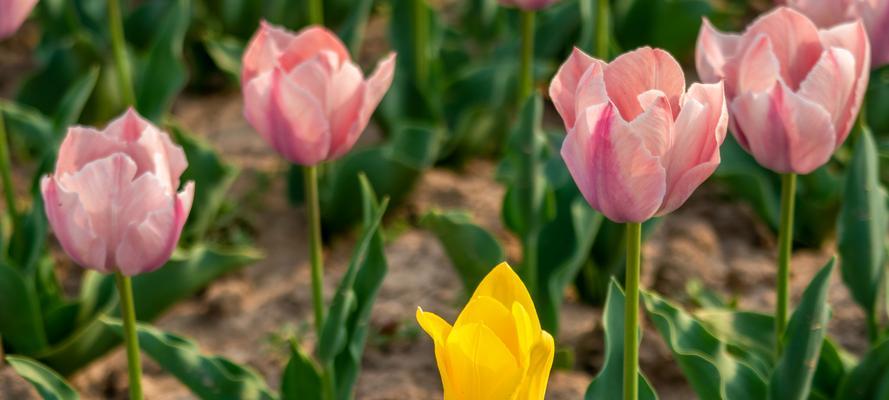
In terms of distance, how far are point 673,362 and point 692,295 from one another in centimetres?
21

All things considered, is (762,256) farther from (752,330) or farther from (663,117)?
(663,117)

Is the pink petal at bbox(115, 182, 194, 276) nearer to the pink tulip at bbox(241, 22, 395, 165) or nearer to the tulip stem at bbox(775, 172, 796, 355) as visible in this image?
the pink tulip at bbox(241, 22, 395, 165)

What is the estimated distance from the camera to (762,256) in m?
3.04

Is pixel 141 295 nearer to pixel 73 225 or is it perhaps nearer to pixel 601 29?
pixel 73 225

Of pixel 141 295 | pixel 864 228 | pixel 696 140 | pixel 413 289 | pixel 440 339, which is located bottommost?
pixel 413 289

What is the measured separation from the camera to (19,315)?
248 cm

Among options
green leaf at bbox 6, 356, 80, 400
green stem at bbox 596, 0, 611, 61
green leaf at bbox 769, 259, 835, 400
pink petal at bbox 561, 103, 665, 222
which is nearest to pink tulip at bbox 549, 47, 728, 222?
pink petal at bbox 561, 103, 665, 222

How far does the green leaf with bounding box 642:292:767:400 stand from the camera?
1922 millimetres

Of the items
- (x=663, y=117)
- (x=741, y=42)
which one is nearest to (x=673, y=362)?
(x=741, y=42)

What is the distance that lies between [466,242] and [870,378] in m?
0.74

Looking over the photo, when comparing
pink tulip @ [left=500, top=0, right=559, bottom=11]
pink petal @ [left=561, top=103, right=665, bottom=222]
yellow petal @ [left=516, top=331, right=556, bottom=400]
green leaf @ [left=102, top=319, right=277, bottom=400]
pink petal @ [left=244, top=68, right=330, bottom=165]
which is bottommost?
green leaf @ [left=102, top=319, right=277, bottom=400]

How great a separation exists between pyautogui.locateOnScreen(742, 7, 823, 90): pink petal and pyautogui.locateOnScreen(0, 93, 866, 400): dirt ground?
836mm

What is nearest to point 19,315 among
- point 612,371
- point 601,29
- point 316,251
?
point 316,251

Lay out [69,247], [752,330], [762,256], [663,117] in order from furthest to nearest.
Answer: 1. [762,256]
2. [752,330]
3. [69,247]
4. [663,117]
